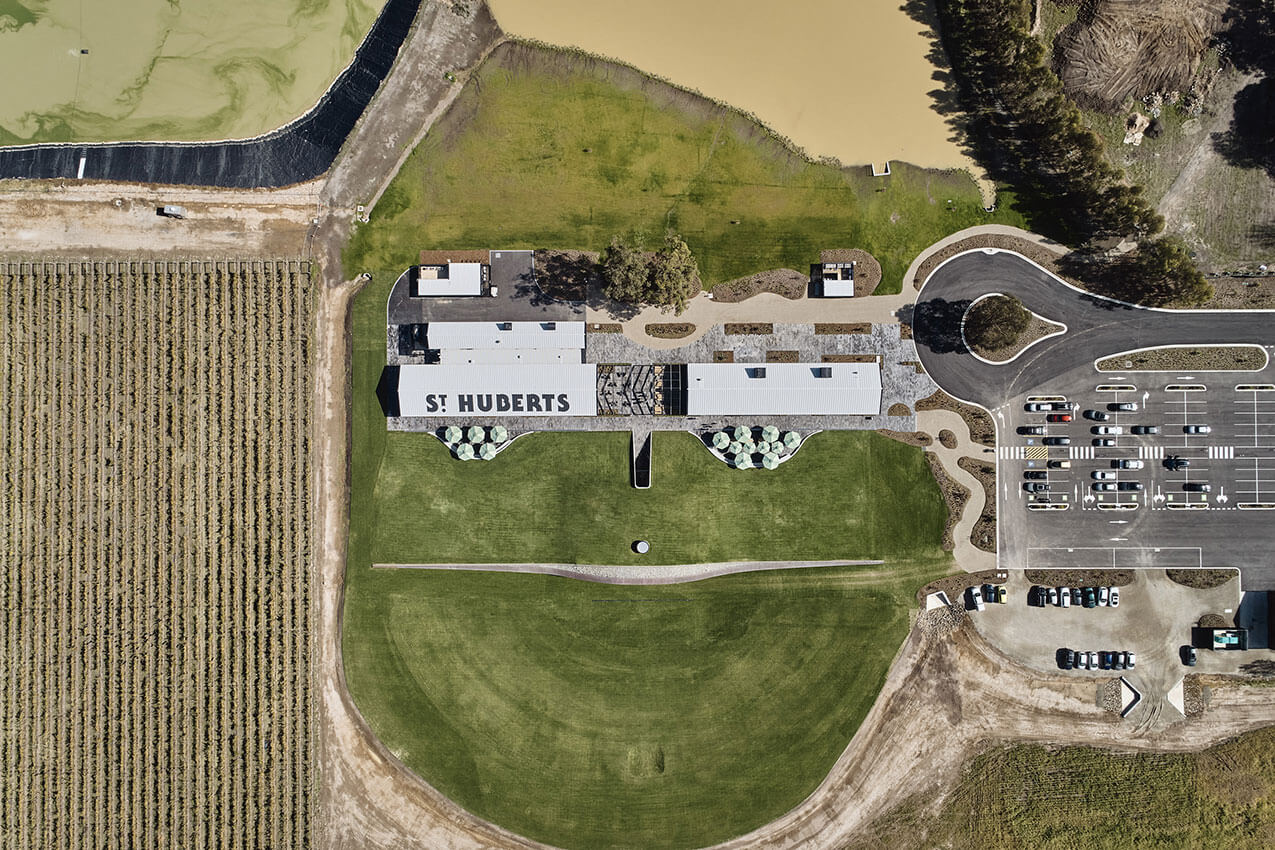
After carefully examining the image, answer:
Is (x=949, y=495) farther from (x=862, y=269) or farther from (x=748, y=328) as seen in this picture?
(x=748, y=328)

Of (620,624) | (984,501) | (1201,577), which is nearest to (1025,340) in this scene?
(984,501)

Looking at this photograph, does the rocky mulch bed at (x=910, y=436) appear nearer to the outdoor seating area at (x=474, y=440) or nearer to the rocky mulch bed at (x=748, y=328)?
the rocky mulch bed at (x=748, y=328)

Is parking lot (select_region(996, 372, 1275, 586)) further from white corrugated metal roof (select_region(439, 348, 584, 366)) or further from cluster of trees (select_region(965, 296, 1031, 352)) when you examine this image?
white corrugated metal roof (select_region(439, 348, 584, 366))

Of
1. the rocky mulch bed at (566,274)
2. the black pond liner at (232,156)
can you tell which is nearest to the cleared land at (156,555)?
the black pond liner at (232,156)

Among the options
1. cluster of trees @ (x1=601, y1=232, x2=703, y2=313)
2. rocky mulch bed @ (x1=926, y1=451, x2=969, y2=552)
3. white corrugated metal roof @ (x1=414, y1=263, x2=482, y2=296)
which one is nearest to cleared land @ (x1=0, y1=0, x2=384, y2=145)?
white corrugated metal roof @ (x1=414, y1=263, x2=482, y2=296)

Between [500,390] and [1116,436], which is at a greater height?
[500,390]

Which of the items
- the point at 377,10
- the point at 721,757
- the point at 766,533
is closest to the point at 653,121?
the point at 377,10
